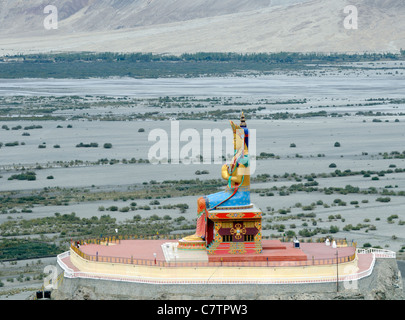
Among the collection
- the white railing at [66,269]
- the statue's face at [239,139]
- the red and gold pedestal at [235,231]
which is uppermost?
the statue's face at [239,139]

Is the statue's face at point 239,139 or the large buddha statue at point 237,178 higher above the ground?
the statue's face at point 239,139

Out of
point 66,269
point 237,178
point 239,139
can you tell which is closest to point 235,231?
point 237,178

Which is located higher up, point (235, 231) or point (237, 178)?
point (237, 178)

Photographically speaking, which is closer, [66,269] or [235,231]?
[235,231]

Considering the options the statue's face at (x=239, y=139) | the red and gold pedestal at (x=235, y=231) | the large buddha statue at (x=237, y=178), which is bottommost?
the red and gold pedestal at (x=235, y=231)

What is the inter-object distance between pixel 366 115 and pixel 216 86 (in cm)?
5423

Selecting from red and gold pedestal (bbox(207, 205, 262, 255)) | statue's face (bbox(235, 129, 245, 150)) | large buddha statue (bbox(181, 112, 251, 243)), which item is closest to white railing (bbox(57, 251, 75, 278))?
red and gold pedestal (bbox(207, 205, 262, 255))

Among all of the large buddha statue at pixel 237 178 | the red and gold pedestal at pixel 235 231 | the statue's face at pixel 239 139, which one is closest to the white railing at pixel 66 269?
the red and gold pedestal at pixel 235 231

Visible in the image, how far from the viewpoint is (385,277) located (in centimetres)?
3422

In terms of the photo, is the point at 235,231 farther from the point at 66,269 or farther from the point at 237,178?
the point at 66,269

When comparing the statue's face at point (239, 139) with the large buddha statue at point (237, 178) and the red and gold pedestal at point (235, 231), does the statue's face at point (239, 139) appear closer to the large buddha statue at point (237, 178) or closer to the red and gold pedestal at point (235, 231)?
the large buddha statue at point (237, 178)

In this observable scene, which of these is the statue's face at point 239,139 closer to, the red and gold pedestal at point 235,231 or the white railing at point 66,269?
the red and gold pedestal at point 235,231

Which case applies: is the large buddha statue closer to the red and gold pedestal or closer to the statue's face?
the statue's face

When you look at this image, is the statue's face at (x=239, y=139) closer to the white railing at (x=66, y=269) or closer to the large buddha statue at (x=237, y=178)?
the large buddha statue at (x=237, y=178)
